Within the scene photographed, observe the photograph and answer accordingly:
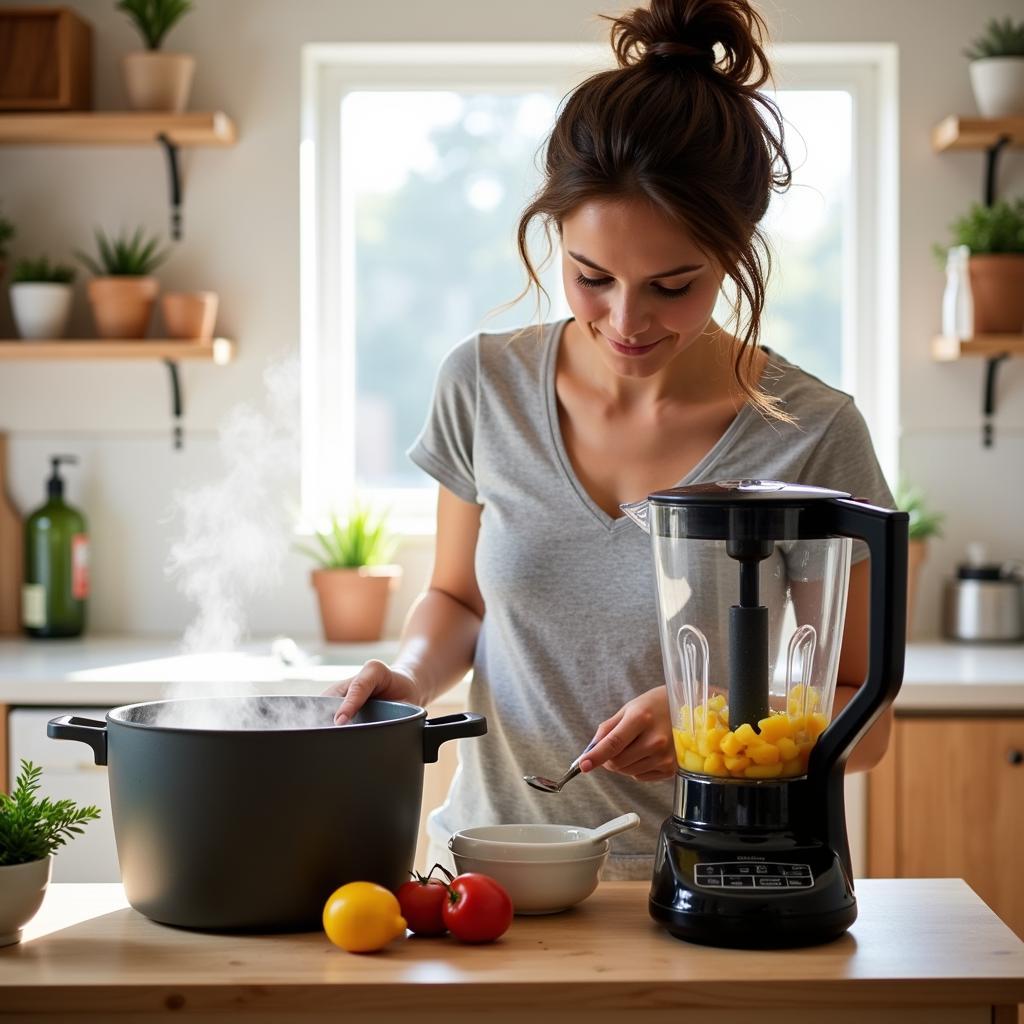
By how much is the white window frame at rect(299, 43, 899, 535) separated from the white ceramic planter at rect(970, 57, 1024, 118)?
18cm

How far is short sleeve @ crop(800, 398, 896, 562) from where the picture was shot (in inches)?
55.4

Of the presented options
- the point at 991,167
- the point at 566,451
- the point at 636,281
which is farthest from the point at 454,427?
the point at 991,167

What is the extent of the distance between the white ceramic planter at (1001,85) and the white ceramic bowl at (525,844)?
6.97 ft

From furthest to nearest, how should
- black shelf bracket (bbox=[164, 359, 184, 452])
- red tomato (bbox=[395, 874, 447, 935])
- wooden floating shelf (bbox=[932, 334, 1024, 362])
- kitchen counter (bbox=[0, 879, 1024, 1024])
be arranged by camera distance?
black shelf bracket (bbox=[164, 359, 184, 452]) < wooden floating shelf (bbox=[932, 334, 1024, 362]) < red tomato (bbox=[395, 874, 447, 935]) < kitchen counter (bbox=[0, 879, 1024, 1024])

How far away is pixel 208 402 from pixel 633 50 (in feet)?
5.57

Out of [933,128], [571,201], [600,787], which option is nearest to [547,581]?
[600,787]

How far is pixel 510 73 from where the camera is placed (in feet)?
9.93

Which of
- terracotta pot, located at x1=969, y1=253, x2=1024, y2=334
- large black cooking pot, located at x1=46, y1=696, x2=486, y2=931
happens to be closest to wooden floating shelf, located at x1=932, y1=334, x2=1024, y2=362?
terracotta pot, located at x1=969, y1=253, x2=1024, y2=334

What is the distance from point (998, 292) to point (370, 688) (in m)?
1.99

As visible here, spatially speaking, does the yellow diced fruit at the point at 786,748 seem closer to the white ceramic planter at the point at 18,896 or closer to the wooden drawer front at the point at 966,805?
the white ceramic planter at the point at 18,896

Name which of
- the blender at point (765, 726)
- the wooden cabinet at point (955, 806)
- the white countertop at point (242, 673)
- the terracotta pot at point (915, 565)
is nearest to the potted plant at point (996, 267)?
the terracotta pot at point (915, 565)

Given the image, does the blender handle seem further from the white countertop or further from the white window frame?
the white window frame

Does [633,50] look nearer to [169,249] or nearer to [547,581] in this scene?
[547,581]

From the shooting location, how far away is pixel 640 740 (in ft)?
3.92
